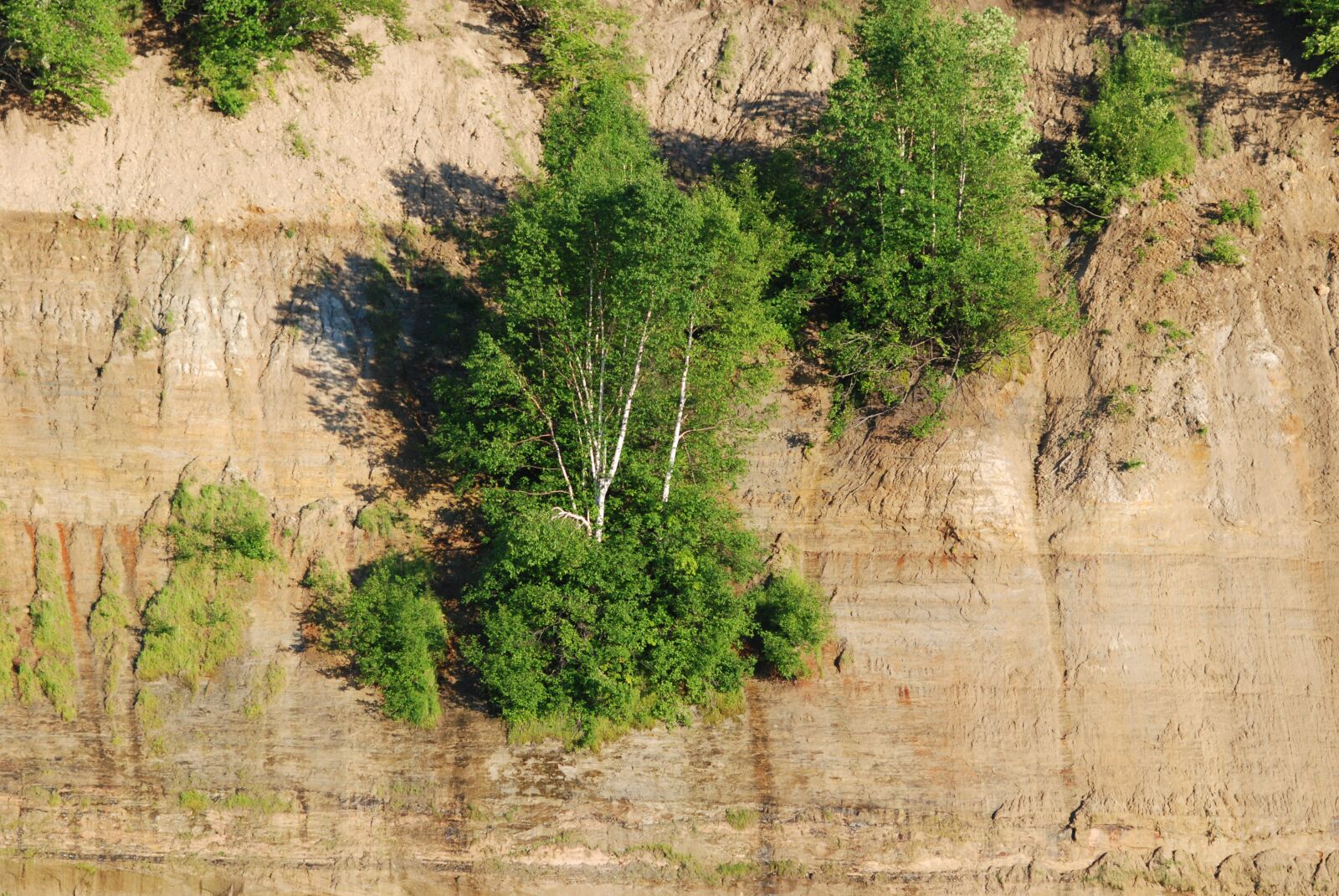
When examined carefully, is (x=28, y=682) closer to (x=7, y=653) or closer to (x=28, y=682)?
(x=28, y=682)

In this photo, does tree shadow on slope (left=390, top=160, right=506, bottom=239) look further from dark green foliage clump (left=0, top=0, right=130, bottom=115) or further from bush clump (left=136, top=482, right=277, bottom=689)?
bush clump (left=136, top=482, right=277, bottom=689)

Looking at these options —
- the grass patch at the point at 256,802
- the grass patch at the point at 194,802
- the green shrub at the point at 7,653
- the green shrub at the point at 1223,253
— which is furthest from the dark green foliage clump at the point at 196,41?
the green shrub at the point at 1223,253

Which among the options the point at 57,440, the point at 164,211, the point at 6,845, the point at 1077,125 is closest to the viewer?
the point at 6,845

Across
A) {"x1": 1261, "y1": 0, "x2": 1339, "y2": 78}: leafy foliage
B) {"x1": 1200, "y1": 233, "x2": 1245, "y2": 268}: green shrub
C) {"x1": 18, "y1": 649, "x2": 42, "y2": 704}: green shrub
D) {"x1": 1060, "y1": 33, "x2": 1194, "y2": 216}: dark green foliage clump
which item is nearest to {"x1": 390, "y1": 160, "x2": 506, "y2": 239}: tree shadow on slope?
{"x1": 18, "y1": 649, "x2": 42, "y2": 704}: green shrub

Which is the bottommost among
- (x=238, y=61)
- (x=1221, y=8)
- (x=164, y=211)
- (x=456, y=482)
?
(x=456, y=482)

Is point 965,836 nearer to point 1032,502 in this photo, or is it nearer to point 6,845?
point 1032,502

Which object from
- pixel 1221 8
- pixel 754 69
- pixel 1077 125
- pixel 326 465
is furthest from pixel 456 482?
pixel 1221 8

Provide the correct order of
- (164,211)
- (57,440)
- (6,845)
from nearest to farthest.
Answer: (6,845)
(57,440)
(164,211)
